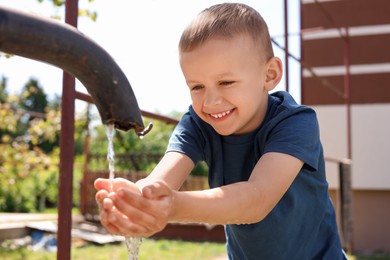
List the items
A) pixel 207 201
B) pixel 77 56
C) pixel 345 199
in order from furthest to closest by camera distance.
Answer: pixel 345 199 → pixel 207 201 → pixel 77 56

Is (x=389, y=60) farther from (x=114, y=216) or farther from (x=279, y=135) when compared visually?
(x=114, y=216)

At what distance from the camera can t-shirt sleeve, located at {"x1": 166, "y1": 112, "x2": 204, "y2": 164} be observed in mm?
1538

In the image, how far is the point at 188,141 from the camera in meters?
1.56

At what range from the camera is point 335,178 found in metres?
6.31

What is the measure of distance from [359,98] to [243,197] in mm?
5782

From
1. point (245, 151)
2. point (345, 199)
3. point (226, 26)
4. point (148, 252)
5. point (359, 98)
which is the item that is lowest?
point (148, 252)

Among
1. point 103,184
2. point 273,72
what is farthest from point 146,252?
point 103,184

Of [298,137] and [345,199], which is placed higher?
[298,137]

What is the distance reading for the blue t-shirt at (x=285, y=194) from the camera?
149cm

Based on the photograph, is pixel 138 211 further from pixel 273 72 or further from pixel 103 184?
pixel 273 72

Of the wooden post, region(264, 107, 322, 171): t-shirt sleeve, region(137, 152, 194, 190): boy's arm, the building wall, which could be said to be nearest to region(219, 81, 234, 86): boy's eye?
region(264, 107, 322, 171): t-shirt sleeve

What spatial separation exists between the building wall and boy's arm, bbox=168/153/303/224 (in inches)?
205

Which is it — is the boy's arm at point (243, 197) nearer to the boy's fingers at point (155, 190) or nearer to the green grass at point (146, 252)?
the boy's fingers at point (155, 190)

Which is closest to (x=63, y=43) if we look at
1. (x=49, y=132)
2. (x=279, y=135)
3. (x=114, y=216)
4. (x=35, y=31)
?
(x=35, y=31)
